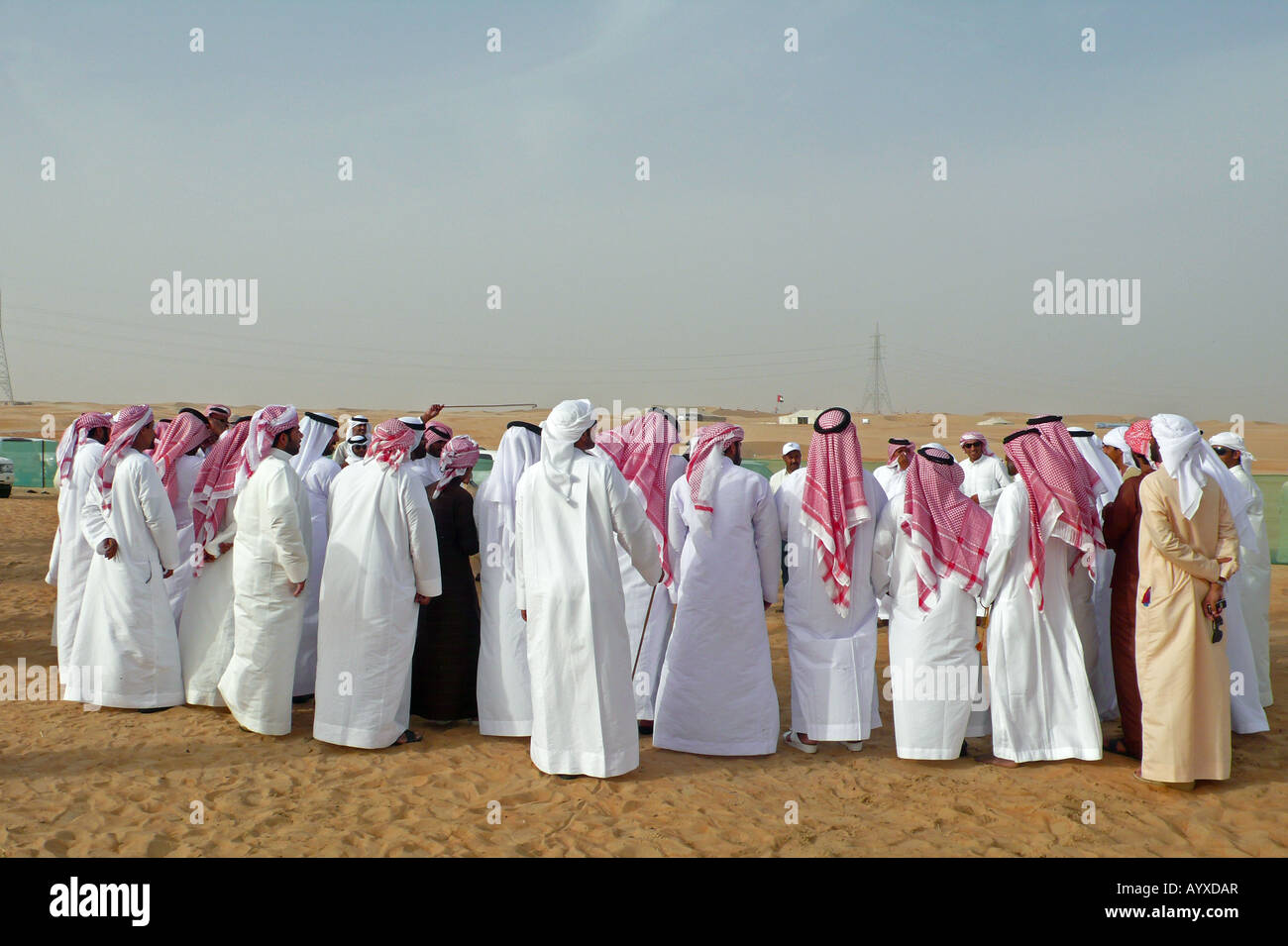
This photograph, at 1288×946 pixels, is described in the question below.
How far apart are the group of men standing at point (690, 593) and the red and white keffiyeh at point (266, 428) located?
0.02m

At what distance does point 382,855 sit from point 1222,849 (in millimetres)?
3428

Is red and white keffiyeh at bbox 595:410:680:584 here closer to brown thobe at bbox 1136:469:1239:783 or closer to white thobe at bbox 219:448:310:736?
white thobe at bbox 219:448:310:736

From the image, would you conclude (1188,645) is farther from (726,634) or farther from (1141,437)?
(726,634)

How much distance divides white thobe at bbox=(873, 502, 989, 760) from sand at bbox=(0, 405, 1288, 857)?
0.16 meters

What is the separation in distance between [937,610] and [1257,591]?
2.52 metres

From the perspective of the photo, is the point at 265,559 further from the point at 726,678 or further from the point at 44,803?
the point at 726,678

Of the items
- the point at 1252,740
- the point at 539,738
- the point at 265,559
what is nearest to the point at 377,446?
the point at 265,559

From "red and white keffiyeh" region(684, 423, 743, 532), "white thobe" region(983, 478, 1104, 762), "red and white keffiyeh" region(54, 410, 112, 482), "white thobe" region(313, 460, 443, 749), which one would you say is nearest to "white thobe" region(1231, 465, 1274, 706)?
"white thobe" region(983, 478, 1104, 762)

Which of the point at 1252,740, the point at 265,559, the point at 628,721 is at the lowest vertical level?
the point at 1252,740

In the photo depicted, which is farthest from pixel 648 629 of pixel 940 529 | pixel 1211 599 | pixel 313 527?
pixel 1211 599

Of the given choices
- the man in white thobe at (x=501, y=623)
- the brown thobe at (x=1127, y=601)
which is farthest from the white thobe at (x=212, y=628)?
the brown thobe at (x=1127, y=601)

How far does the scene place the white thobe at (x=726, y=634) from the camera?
206 inches

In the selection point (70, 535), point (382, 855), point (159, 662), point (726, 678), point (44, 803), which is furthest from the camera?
point (70, 535)

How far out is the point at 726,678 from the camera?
17.2ft
